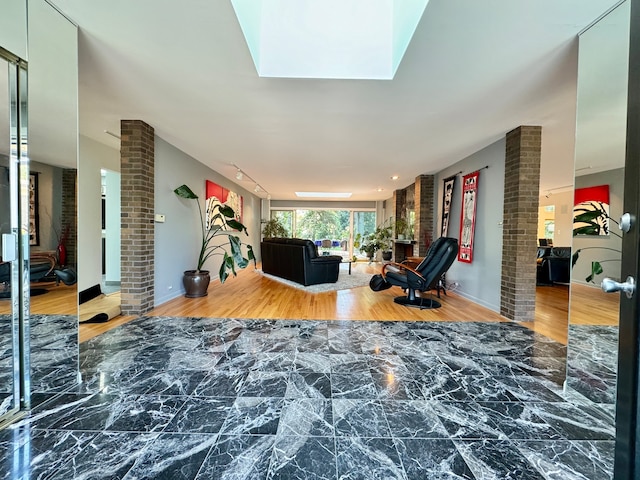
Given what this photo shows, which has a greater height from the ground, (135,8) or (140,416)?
(135,8)

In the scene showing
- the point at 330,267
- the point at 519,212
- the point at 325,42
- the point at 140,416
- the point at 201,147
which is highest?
the point at 325,42

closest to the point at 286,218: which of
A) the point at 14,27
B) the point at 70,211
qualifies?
the point at 70,211

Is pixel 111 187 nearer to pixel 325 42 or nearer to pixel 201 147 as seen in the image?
pixel 201 147

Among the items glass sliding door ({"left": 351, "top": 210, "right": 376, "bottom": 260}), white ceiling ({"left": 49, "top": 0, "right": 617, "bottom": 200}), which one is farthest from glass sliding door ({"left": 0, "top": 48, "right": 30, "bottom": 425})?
glass sliding door ({"left": 351, "top": 210, "right": 376, "bottom": 260})

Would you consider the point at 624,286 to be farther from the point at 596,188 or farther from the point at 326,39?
the point at 326,39

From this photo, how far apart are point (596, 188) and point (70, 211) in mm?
3651

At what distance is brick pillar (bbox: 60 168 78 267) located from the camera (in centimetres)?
195

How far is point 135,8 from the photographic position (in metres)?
1.70

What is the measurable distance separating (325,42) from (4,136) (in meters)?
2.31

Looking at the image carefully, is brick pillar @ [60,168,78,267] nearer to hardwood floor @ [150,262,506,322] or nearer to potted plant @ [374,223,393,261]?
hardwood floor @ [150,262,506,322]

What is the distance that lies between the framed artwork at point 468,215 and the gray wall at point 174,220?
4807 mm

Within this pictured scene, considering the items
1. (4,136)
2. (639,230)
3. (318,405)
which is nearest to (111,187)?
(4,136)

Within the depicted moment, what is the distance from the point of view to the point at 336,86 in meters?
2.53

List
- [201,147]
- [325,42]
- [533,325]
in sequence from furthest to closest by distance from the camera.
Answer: [201,147], [533,325], [325,42]
